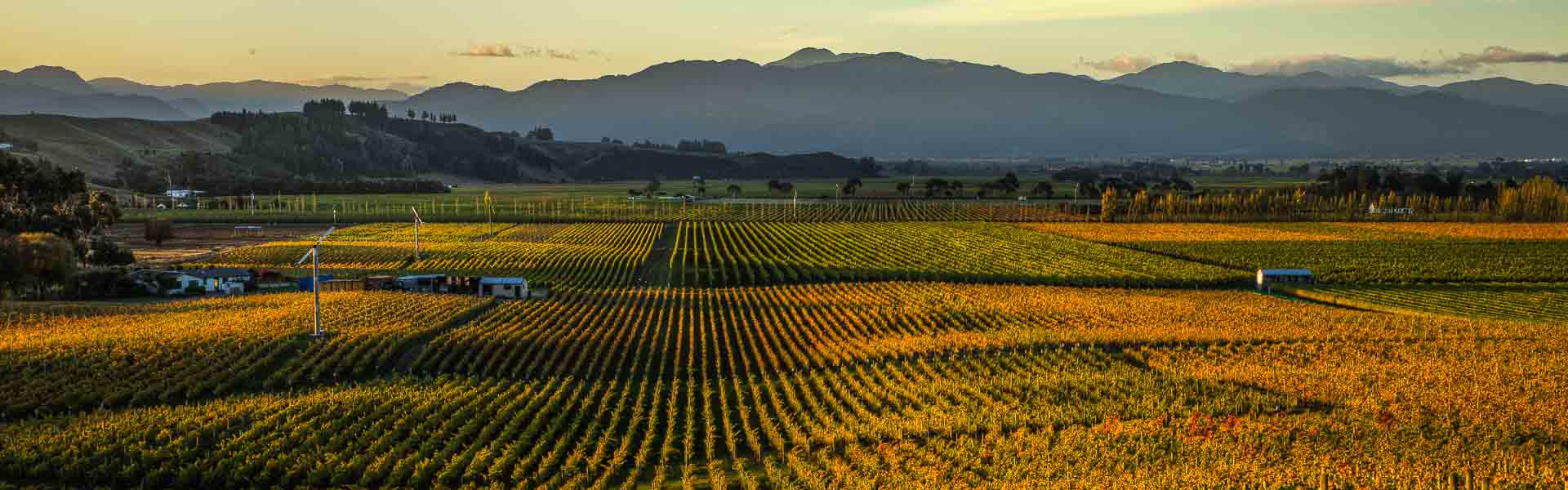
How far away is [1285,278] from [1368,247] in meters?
20.7

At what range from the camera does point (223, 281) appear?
59.3 m

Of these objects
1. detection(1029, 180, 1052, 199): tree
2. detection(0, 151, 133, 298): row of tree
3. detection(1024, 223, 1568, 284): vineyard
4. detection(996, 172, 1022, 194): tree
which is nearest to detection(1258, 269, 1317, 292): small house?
detection(1024, 223, 1568, 284): vineyard

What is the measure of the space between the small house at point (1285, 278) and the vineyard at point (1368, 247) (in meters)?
1.63

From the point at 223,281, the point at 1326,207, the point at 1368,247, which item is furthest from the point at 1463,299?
the point at 1326,207

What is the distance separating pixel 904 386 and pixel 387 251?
5457cm

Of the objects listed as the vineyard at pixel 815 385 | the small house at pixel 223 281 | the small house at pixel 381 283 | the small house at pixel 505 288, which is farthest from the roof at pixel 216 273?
the small house at pixel 505 288

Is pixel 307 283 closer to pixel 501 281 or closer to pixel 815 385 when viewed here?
pixel 501 281

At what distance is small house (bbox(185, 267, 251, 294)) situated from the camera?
58.9 metres

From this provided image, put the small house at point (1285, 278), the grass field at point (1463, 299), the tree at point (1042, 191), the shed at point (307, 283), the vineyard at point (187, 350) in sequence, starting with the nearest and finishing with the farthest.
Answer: the vineyard at point (187, 350) < the grass field at point (1463, 299) < the shed at point (307, 283) < the small house at point (1285, 278) < the tree at point (1042, 191)

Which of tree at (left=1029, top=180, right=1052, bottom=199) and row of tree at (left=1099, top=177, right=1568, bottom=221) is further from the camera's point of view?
tree at (left=1029, top=180, right=1052, bottom=199)

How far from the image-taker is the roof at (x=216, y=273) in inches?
2363

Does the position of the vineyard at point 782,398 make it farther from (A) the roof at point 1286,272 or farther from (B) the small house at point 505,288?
(A) the roof at point 1286,272

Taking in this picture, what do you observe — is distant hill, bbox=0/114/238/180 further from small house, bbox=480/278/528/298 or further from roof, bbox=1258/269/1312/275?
roof, bbox=1258/269/1312/275

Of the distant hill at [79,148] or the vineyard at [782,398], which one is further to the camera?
the distant hill at [79,148]
